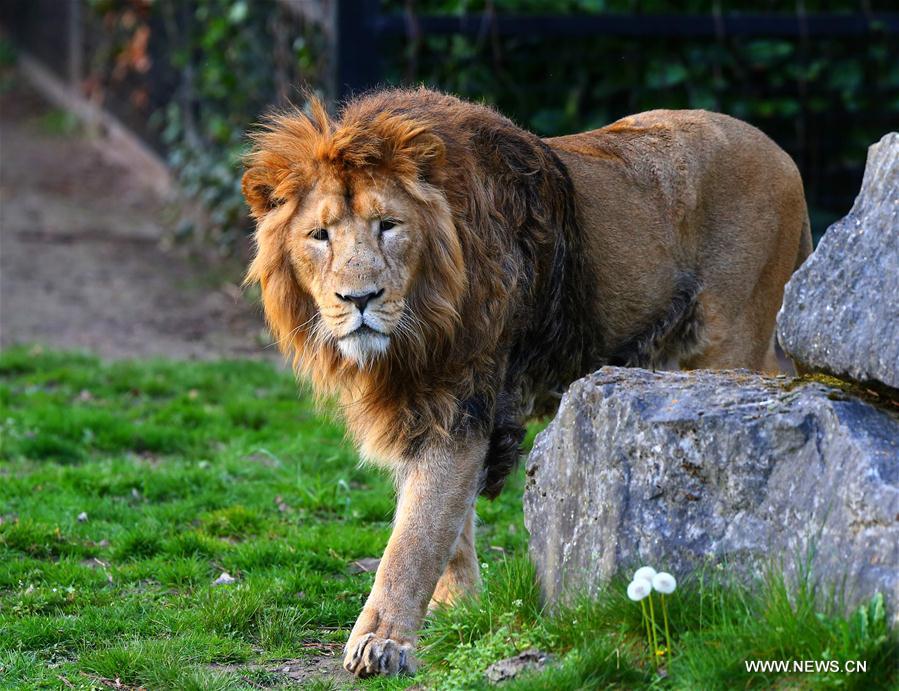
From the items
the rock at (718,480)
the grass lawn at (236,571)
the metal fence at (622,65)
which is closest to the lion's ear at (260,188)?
the rock at (718,480)

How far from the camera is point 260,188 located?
4.68m

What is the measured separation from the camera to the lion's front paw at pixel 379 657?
4223mm

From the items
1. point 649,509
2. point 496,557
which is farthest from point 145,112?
point 649,509

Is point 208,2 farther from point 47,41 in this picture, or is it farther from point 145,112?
point 47,41

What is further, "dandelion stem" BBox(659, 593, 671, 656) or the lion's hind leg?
the lion's hind leg

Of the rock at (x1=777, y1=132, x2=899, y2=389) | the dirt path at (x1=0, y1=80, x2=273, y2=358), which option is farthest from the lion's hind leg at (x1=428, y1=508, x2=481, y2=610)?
the dirt path at (x1=0, y1=80, x2=273, y2=358)

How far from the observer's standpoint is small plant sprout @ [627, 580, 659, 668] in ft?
11.5

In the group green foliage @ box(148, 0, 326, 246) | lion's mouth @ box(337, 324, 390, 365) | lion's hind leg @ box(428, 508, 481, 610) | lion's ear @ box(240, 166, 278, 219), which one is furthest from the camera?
green foliage @ box(148, 0, 326, 246)

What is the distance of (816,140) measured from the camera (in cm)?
927

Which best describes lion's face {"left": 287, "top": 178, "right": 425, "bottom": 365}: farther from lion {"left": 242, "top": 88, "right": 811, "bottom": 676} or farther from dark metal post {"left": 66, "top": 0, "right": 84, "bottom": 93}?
dark metal post {"left": 66, "top": 0, "right": 84, "bottom": 93}

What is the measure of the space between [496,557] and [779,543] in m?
1.97

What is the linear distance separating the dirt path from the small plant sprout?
17.8 feet

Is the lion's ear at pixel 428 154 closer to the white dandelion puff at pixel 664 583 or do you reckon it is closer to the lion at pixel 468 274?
the lion at pixel 468 274

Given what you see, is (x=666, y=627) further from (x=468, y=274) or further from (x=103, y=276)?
(x=103, y=276)
